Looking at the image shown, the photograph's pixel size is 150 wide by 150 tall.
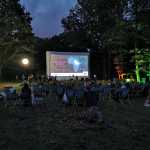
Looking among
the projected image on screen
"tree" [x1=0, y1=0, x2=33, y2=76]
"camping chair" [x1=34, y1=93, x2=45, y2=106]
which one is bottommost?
"camping chair" [x1=34, y1=93, x2=45, y2=106]

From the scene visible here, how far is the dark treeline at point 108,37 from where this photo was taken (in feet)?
55.3

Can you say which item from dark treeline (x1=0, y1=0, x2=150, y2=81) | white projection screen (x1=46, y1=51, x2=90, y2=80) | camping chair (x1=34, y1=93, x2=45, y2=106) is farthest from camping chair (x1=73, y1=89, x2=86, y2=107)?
white projection screen (x1=46, y1=51, x2=90, y2=80)

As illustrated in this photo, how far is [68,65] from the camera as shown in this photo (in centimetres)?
2064

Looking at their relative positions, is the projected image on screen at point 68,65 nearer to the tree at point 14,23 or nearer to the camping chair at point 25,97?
the tree at point 14,23

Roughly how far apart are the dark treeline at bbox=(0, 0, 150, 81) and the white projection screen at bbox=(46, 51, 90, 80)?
8.04 ft

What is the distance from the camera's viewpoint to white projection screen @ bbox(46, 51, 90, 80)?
65.2ft

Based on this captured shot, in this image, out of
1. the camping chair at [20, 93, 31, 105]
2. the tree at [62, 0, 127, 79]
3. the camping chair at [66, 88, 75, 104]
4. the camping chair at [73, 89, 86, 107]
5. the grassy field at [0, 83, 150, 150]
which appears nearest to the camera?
the grassy field at [0, 83, 150, 150]

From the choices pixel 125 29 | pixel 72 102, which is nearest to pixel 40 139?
pixel 72 102

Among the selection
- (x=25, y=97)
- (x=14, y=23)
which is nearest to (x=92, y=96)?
(x=25, y=97)

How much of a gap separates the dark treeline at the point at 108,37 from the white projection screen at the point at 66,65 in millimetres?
2451

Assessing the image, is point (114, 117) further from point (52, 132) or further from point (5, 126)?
point (5, 126)

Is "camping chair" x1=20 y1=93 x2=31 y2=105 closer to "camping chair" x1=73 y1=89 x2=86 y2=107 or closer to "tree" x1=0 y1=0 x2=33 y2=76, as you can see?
"camping chair" x1=73 y1=89 x2=86 y2=107

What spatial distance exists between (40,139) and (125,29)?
17.1 m

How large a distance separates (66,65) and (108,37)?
7.00 metres
